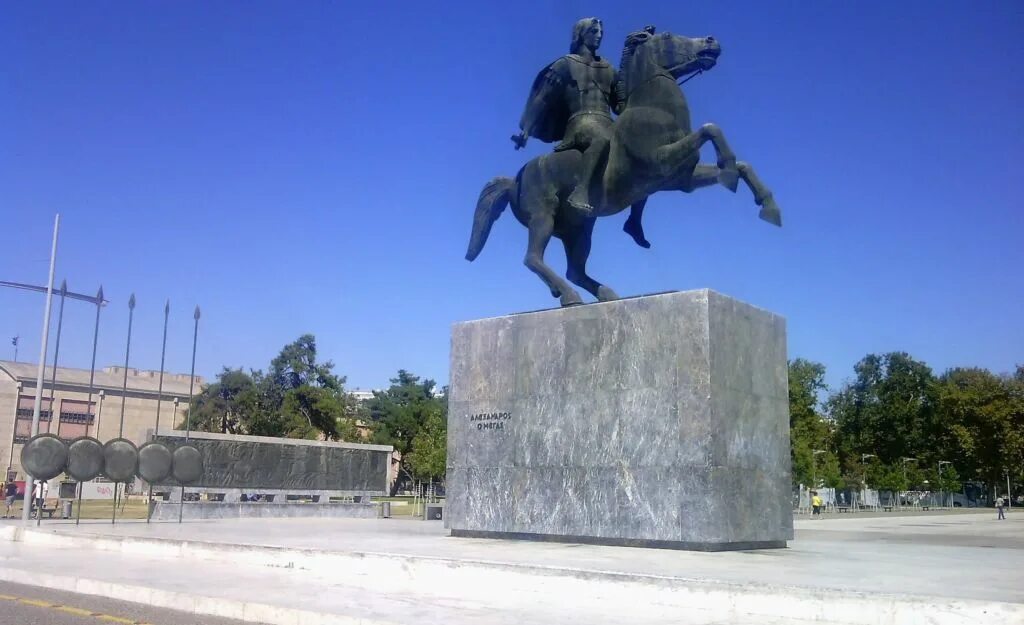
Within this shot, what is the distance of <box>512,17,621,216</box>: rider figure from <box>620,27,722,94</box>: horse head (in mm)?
809

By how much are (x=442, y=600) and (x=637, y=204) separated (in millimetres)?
7748

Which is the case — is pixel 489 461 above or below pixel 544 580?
above

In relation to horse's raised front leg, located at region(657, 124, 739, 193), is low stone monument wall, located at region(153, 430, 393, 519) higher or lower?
lower

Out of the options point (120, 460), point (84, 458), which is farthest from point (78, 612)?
point (120, 460)

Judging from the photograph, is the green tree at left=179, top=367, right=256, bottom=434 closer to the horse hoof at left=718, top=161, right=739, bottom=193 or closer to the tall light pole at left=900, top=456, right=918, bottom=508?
the tall light pole at left=900, top=456, right=918, bottom=508

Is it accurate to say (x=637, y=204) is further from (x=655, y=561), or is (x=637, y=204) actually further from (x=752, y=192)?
(x=655, y=561)

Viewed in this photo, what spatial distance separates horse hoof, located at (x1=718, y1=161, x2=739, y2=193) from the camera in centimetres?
1220

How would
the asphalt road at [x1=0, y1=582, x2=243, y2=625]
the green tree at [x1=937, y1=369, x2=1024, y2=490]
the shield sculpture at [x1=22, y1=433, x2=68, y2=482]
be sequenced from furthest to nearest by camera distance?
1. the green tree at [x1=937, y1=369, x2=1024, y2=490]
2. the shield sculpture at [x1=22, y1=433, x2=68, y2=482]
3. the asphalt road at [x1=0, y1=582, x2=243, y2=625]

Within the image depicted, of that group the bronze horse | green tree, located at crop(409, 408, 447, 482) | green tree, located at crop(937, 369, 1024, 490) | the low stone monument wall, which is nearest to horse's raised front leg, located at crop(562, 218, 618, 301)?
the bronze horse

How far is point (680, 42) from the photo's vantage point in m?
12.9

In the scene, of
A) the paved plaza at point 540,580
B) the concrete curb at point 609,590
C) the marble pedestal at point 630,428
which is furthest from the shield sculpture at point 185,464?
the marble pedestal at point 630,428

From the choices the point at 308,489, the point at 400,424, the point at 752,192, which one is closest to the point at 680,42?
the point at 752,192

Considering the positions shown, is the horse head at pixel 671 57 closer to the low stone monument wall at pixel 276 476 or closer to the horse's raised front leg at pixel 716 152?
the horse's raised front leg at pixel 716 152

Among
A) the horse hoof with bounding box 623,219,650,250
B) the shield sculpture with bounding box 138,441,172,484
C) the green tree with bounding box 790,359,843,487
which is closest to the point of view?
the horse hoof with bounding box 623,219,650,250
